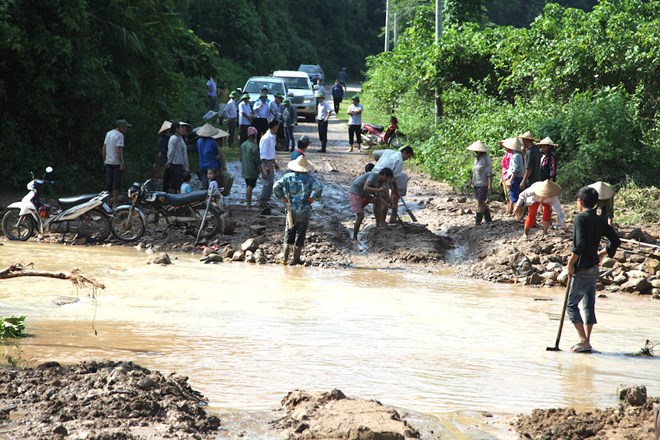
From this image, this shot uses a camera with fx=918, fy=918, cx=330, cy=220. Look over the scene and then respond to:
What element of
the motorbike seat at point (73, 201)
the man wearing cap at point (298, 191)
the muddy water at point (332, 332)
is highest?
the man wearing cap at point (298, 191)

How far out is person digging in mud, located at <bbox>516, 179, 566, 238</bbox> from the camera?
14.3 metres

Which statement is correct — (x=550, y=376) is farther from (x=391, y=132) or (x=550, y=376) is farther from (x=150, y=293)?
(x=391, y=132)

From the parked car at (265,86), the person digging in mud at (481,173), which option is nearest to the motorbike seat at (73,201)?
the person digging in mud at (481,173)

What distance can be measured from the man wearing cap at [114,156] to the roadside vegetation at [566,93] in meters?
7.60

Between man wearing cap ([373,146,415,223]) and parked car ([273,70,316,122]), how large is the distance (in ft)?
58.3

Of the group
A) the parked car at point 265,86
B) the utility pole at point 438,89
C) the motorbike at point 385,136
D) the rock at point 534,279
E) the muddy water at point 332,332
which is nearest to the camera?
the muddy water at point 332,332

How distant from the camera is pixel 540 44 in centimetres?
2233

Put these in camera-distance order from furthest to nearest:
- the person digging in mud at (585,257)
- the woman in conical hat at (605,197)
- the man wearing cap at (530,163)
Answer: the man wearing cap at (530,163), the woman in conical hat at (605,197), the person digging in mud at (585,257)

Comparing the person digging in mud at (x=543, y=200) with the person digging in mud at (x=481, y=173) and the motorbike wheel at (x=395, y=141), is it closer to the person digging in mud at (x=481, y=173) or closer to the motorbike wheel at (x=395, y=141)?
the person digging in mud at (x=481, y=173)

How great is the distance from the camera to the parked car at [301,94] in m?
34.4

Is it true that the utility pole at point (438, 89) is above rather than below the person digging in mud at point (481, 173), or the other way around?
above

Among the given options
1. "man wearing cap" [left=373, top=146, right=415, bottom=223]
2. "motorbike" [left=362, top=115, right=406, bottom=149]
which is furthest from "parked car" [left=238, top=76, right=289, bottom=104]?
"man wearing cap" [left=373, top=146, right=415, bottom=223]

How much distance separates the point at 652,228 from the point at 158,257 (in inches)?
333

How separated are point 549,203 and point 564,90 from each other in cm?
755
